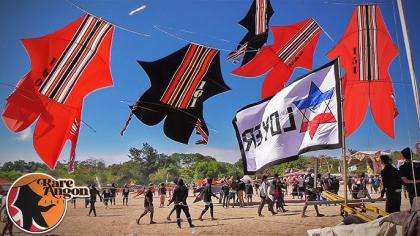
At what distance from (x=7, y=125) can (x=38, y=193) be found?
2.34 meters

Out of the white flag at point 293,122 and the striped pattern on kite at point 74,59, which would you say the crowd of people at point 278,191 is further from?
the striped pattern on kite at point 74,59

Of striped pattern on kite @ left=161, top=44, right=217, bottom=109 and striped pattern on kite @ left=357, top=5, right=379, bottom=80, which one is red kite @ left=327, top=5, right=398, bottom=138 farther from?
striped pattern on kite @ left=161, top=44, right=217, bottom=109

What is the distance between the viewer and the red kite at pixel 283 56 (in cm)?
1305

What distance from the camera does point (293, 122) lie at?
8477 mm

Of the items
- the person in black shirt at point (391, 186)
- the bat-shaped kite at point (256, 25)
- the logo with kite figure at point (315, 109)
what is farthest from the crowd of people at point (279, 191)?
the bat-shaped kite at point (256, 25)

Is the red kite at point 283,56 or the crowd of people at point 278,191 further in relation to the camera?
the red kite at point 283,56

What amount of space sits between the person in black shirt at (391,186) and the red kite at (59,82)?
8.10 m

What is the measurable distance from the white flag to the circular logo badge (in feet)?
15.5

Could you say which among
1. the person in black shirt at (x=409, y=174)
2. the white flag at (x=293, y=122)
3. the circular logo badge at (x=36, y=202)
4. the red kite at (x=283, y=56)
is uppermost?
the red kite at (x=283, y=56)

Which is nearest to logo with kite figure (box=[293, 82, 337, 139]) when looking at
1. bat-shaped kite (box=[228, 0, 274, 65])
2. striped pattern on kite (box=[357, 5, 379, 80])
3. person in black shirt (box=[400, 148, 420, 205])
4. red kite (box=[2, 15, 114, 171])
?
person in black shirt (box=[400, 148, 420, 205])

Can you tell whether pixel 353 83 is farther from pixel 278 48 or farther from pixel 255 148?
pixel 255 148

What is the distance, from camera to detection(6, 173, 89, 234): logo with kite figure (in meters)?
8.23

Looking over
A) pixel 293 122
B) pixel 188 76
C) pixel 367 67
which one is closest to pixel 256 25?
pixel 188 76

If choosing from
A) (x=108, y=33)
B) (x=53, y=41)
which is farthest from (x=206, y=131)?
(x=53, y=41)
